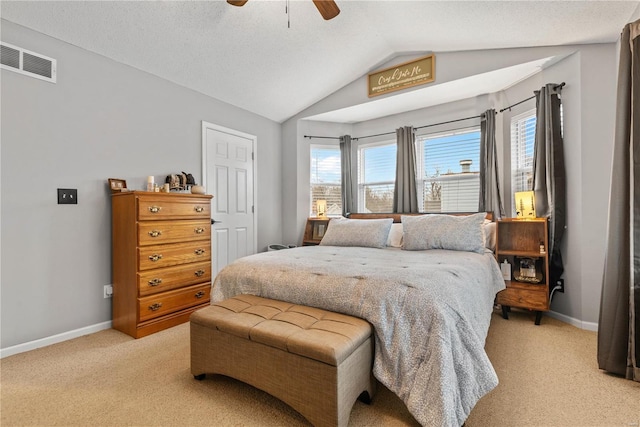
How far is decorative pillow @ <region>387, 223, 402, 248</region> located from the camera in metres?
3.37

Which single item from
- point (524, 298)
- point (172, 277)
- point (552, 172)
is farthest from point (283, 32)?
point (524, 298)

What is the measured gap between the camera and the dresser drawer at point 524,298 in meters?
2.79

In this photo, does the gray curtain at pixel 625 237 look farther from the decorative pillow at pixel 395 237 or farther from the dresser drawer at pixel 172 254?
the dresser drawer at pixel 172 254

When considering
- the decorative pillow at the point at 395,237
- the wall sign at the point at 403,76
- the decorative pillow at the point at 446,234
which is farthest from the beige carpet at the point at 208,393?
the wall sign at the point at 403,76

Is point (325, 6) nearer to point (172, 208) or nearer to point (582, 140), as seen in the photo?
point (172, 208)

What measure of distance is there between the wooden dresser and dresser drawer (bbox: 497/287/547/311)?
2997mm

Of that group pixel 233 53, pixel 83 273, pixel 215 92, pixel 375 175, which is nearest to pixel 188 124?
pixel 215 92

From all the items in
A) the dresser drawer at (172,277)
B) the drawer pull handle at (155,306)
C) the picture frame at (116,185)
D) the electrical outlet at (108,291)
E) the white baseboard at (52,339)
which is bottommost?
the white baseboard at (52,339)

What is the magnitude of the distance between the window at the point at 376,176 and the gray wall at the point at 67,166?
8.76 ft

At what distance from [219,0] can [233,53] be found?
638mm

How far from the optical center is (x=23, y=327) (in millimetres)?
2320

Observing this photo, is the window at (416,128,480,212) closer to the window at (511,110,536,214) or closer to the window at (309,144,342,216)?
the window at (511,110,536,214)

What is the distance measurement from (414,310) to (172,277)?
2276 millimetres

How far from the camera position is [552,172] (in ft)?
9.43
